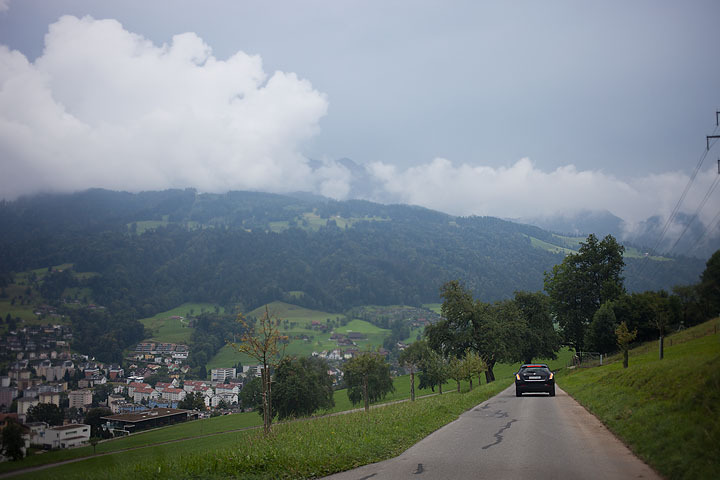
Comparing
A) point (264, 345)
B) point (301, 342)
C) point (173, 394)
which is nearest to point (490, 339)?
point (173, 394)

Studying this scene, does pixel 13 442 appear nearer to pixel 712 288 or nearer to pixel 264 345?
pixel 264 345

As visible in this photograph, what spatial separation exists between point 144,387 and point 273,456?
27923mm

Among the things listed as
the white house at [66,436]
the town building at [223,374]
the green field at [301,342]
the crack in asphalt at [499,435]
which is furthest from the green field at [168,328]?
the crack in asphalt at [499,435]

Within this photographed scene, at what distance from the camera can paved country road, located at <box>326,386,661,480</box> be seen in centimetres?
800

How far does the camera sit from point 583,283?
6169 cm

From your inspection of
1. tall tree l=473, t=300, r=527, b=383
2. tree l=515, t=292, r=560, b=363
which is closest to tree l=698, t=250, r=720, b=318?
tree l=515, t=292, r=560, b=363

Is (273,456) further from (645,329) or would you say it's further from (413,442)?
(645,329)

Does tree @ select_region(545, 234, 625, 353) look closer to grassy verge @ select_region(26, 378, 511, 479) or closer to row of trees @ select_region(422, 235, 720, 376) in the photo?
row of trees @ select_region(422, 235, 720, 376)

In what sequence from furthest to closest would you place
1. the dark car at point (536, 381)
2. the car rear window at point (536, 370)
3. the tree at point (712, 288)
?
the tree at point (712, 288) < the car rear window at point (536, 370) < the dark car at point (536, 381)

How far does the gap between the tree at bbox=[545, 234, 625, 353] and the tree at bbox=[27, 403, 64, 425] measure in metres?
60.1

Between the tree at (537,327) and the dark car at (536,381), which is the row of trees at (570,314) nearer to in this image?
the tree at (537,327)

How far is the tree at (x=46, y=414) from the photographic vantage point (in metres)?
12.6

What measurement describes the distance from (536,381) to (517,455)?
15.9 meters

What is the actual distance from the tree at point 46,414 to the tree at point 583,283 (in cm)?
6012
